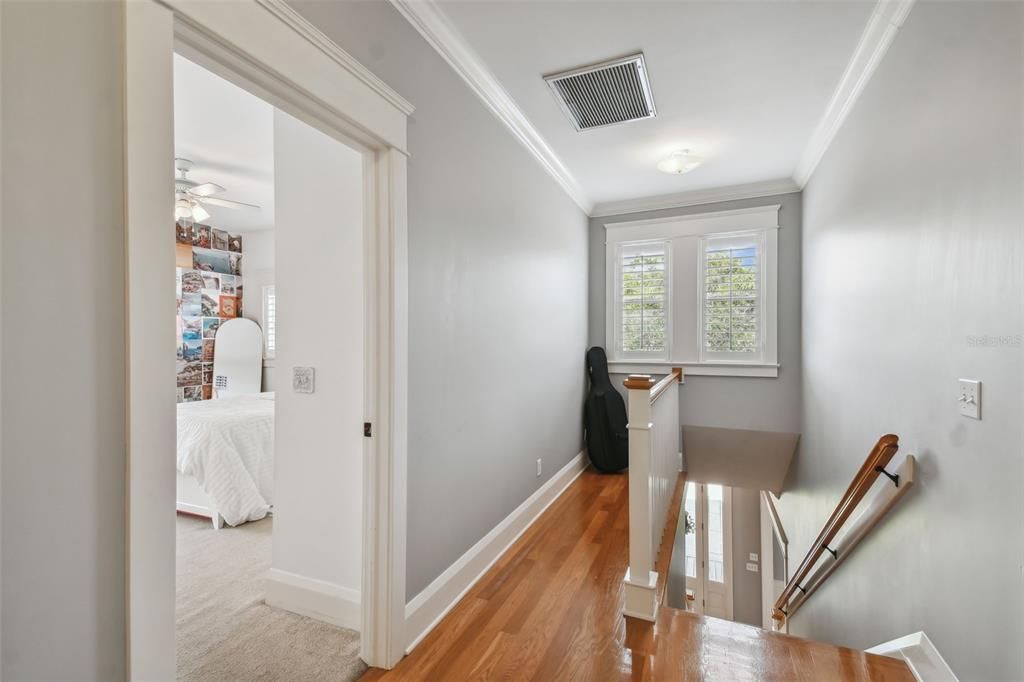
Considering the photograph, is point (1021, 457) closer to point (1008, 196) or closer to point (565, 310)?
point (1008, 196)

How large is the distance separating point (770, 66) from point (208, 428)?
4.27 m

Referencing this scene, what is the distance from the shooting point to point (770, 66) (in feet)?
8.18

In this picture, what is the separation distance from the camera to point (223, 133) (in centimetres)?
333

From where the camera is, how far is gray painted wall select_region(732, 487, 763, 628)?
20.0 feet

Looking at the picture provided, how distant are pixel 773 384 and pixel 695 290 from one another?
116 centimetres

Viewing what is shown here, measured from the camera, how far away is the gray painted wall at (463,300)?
197 cm

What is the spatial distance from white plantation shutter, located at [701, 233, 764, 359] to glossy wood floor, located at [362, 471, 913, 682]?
2.63 meters

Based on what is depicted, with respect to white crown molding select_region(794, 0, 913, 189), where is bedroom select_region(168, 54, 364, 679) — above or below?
below

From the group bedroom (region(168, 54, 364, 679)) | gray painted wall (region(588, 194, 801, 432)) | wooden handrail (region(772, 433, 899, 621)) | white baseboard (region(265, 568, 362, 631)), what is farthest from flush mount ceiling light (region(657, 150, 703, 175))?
white baseboard (region(265, 568, 362, 631))

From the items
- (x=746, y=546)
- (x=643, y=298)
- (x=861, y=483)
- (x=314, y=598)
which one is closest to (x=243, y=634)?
(x=314, y=598)

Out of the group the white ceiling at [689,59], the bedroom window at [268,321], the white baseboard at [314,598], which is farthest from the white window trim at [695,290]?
the bedroom window at [268,321]

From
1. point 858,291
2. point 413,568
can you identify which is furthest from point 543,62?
point 413,568

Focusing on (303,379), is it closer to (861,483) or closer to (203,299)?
(861,483)

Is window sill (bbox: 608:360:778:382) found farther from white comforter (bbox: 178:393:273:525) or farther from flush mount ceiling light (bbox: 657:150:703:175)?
white comforter (bbox: 178:393:273:525)
